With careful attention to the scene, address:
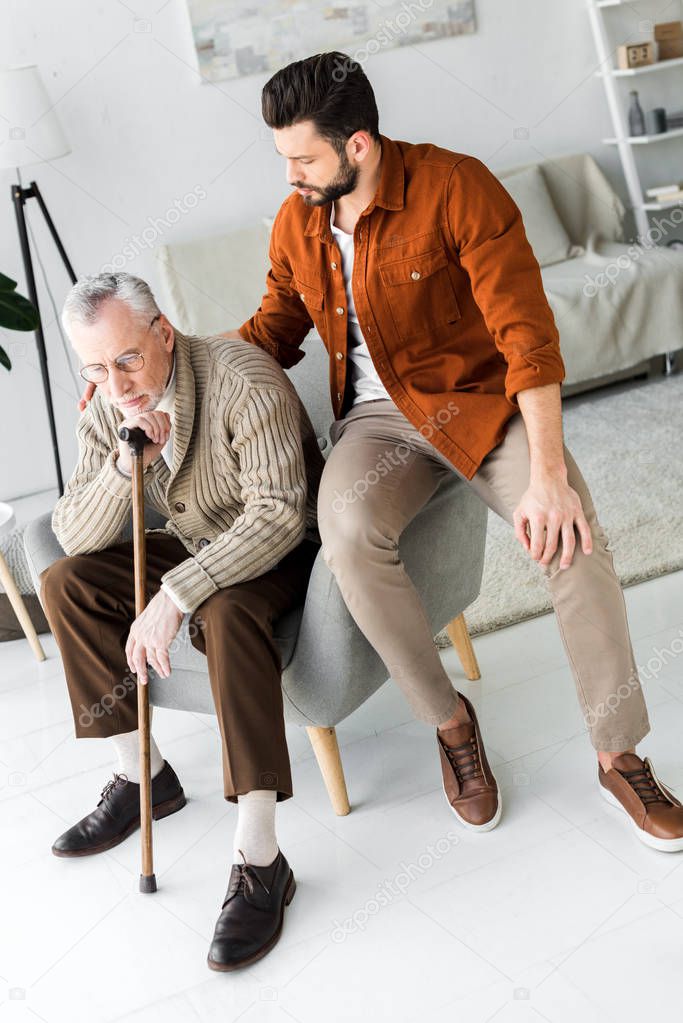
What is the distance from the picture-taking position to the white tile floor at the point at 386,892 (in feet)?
5.00

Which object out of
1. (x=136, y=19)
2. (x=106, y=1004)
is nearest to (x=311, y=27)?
(x=136, y=19)

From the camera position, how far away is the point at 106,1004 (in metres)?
1.61

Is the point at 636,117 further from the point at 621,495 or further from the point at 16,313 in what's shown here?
the point at 16,313

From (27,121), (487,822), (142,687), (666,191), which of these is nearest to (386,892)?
(487,822)

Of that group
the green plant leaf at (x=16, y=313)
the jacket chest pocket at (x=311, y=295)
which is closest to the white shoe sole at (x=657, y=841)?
the jacket chest pocket at (x=311, y=295)

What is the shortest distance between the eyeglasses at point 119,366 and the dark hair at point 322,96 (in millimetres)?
426

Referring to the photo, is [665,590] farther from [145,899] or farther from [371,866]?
[145,899]

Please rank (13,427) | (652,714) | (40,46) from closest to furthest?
(652,714), (40,46), (13,427)

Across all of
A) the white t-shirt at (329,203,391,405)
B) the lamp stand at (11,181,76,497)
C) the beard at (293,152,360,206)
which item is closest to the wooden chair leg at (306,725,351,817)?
the white t-shirt at (329,203,391,405)

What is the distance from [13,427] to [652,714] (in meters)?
2.66

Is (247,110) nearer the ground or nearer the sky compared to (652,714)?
nearer the sky

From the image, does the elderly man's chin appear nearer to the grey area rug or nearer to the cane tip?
the cane tip

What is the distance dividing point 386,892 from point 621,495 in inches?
64.7

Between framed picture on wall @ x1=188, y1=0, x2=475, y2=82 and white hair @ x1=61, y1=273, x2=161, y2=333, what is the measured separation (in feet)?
7.90
